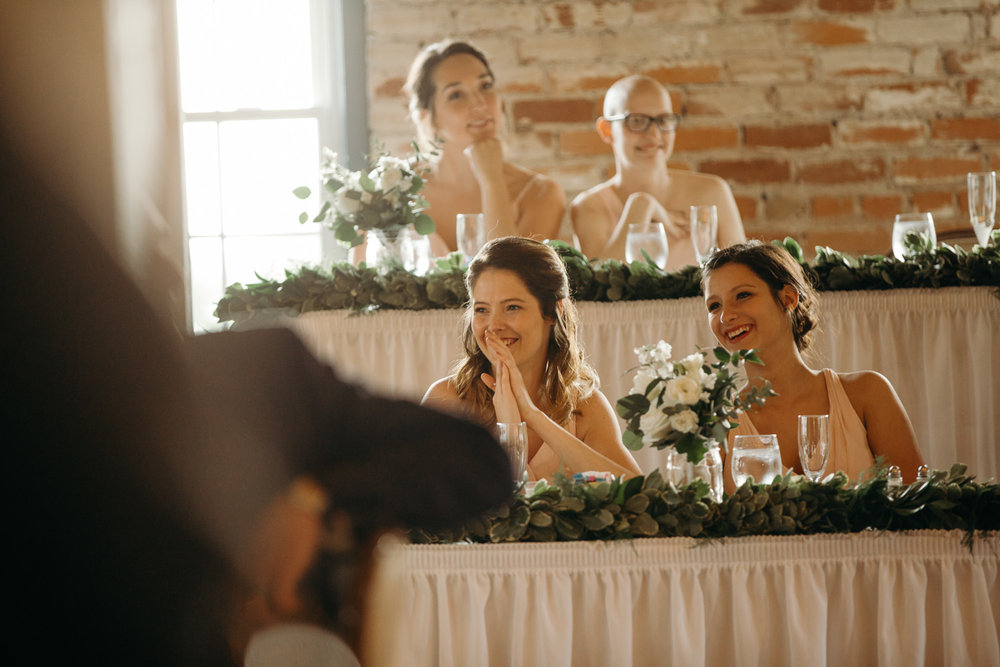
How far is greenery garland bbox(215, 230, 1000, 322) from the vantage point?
9.04 ft

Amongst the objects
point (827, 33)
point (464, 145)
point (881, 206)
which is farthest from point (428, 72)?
point (881, 206)

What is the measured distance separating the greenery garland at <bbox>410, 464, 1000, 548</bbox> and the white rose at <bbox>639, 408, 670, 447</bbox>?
183mm

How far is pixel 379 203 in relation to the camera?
2.97 m

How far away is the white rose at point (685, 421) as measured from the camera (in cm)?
191

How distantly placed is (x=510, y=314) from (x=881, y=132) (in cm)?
224

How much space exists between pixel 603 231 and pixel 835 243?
1.15 m

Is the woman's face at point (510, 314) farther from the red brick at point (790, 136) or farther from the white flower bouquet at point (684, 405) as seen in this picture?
the red brick at point (790, 136)

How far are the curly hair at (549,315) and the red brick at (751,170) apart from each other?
1.66 metres

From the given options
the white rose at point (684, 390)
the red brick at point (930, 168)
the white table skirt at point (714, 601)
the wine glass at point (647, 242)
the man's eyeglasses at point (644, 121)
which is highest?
the man's eyeglasses at point (644, 121)

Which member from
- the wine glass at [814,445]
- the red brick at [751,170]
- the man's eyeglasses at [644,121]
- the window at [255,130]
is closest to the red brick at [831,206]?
the red brick at [751,170]

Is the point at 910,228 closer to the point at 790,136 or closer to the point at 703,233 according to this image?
the point at 703,233

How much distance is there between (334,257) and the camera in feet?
14.0

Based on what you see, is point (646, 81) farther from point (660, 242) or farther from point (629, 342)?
point (629, 342)

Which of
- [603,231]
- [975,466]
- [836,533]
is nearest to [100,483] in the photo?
[836,533]
